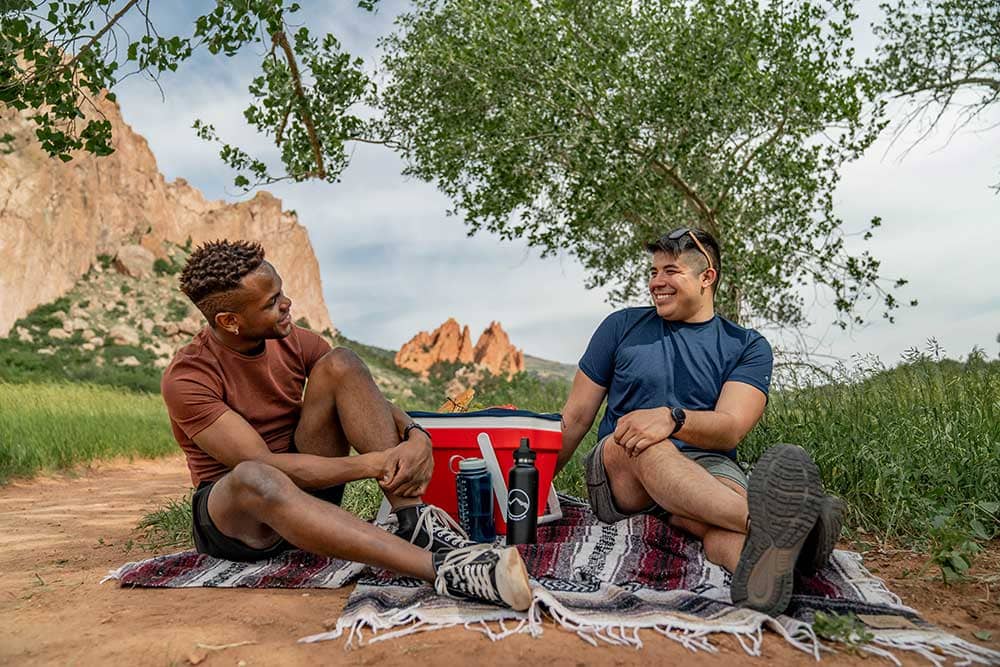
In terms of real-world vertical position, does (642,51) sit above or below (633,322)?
above

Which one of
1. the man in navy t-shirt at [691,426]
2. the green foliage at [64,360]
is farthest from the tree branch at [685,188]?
the green foliage at [64,360]

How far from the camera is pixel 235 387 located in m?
3.54

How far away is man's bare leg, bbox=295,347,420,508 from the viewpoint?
362 centimetres

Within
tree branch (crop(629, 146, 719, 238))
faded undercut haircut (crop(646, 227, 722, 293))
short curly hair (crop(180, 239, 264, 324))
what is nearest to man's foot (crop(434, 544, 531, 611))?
short curly hair (crop(180, 239, 264, 324))

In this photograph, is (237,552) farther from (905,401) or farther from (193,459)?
(905,401)

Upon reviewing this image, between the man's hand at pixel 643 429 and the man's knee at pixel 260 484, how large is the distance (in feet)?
4.32

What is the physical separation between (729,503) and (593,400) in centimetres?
119

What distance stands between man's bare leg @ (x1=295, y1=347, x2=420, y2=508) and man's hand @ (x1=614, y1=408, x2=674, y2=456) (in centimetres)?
97

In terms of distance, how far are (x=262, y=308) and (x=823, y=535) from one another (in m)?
2.26

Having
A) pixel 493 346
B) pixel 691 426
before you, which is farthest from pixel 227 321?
pixel 493 346

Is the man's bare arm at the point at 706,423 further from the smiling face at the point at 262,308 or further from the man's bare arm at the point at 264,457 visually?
the smiling face at the point at 262,308

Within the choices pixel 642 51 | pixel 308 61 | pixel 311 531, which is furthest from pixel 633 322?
pixel 642 51

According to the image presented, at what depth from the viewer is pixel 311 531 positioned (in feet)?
9.85

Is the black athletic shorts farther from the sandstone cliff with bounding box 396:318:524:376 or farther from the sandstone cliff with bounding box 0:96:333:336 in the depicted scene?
the sandstone cliff with bounding box 396:318:524:376
